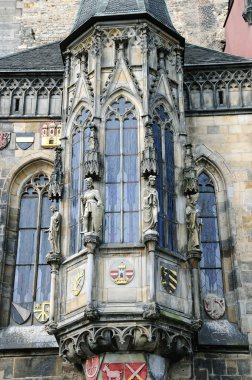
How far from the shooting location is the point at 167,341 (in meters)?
11.1

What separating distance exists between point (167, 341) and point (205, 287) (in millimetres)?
2549

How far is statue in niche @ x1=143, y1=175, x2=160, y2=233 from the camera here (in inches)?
458

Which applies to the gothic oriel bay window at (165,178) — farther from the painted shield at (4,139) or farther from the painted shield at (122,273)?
the painted shield at (4,139)

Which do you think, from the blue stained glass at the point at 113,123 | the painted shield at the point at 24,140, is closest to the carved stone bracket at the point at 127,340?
the blue stained glass at the point at 113,123

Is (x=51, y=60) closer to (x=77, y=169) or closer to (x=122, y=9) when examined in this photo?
(x=122, y=9)

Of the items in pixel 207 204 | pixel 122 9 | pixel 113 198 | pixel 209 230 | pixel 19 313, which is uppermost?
pixel 122 9

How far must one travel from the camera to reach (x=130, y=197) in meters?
12.2

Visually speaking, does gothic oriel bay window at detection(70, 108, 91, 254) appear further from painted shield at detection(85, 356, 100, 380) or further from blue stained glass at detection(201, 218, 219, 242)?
blue stained glass at detection(201, 218, 219, 242)

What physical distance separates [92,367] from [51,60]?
7.43 metres

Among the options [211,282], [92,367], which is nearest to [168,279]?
[92,367]

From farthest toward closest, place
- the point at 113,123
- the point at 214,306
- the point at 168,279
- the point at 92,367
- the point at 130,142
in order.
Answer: the point at 214,306, the point at 113,123, the point at 130,142, the point at 168,279, the point at 92,367

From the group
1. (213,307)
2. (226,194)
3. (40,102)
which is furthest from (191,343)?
(40,102)

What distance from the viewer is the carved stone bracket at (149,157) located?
39.6ft

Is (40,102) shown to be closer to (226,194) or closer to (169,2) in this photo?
(226,194)
